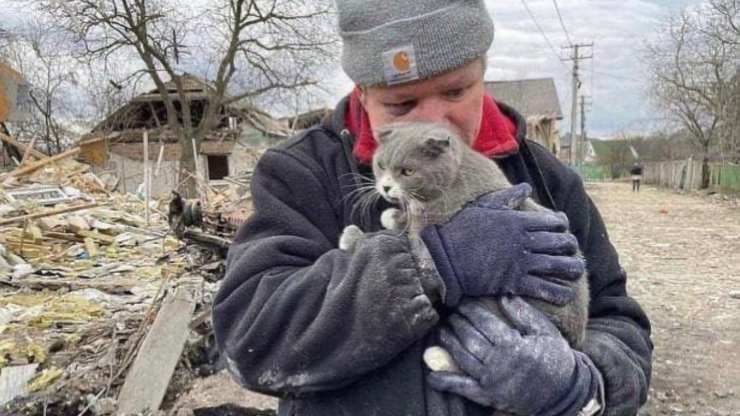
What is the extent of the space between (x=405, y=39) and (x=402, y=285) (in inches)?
27.0

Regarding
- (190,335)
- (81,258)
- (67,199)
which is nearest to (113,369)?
(190,335)

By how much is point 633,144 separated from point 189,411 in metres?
71.1

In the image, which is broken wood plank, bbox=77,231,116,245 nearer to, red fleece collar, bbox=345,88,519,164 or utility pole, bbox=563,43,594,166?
red fleece collar, bbox=345,88,519,164

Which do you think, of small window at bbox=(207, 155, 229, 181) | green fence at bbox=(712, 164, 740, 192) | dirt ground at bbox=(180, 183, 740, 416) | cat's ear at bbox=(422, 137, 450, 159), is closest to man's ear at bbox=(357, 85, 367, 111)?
cat's ear at bbox=(422, 137, 450, 159)

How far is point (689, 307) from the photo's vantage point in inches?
295

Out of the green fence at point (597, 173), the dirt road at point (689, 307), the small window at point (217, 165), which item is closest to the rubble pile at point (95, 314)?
the dirt road at point (689, 307)

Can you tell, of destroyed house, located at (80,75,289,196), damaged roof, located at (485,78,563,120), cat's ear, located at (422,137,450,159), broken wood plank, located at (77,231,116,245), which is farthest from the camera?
damaged roof, located at (485,78,563,120)

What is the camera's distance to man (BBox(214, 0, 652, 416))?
1.51 meters

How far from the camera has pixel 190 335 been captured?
618 cm

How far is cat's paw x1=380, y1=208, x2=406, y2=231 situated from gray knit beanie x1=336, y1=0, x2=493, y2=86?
1.26ft

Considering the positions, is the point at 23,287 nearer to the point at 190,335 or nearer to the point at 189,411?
the point at 190,335

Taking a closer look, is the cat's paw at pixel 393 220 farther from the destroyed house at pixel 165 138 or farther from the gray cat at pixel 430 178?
the destroyed house at pixel 165 138

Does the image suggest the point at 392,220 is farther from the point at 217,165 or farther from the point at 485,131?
the point at 217,165

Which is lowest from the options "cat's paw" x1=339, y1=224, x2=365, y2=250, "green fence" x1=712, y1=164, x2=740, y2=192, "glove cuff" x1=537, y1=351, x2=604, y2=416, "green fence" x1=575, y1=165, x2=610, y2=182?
"green fence" x1=575, y1=165, x2=610, y2=182
